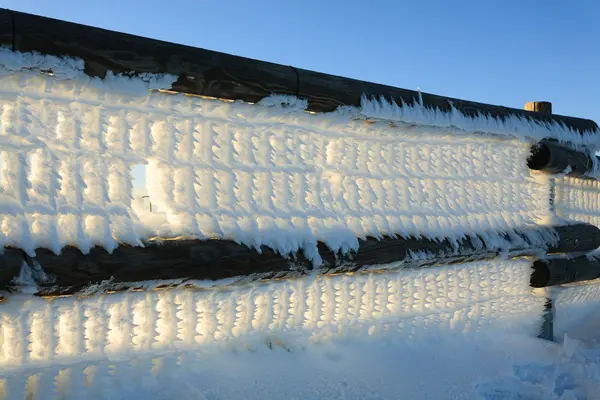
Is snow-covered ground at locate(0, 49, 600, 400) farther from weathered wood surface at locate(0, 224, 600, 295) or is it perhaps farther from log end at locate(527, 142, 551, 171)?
log end at locate(527, 142, 551, 171)

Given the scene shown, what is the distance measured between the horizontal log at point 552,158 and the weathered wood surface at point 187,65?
116cm

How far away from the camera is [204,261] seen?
184 cm

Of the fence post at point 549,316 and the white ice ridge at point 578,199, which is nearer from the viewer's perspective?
the fence post at point 549,316

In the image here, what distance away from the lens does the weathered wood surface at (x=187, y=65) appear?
5.04ft

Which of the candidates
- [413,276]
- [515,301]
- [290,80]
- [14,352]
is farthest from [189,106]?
[515,301]

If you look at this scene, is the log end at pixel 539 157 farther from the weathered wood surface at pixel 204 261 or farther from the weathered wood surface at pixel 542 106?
the weathered wood surface at pixel 204 261

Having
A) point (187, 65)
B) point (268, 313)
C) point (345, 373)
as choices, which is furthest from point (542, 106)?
point (187, 65)

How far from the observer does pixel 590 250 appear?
355 cm

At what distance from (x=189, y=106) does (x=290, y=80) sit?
451 mm

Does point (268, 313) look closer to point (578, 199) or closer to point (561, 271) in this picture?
point (561, 271)

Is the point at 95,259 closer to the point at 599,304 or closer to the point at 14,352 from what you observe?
the point at 14,352

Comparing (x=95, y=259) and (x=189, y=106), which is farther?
(x=189, y=106)

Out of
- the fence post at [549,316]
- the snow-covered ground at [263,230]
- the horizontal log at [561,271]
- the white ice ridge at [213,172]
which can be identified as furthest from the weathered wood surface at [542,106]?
the white ice ridge at [213,172]

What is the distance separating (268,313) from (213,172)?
621 millimetres
